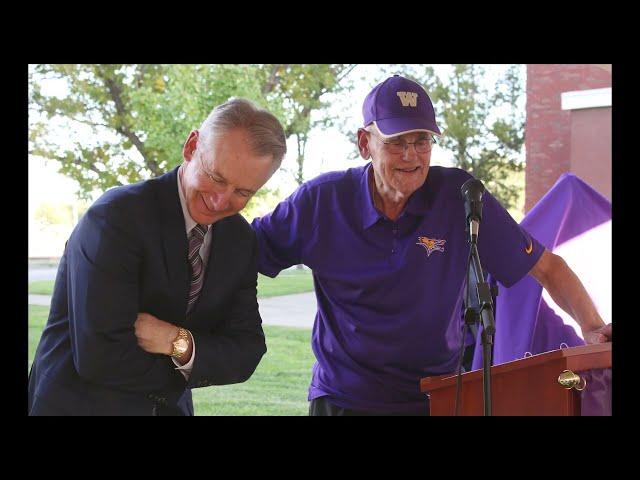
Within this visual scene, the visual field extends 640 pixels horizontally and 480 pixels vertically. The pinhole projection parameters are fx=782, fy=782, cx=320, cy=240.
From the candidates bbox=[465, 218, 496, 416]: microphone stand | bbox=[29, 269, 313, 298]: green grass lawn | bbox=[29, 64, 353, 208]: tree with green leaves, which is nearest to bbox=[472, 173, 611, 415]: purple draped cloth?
bbox=[465, 218, 496, 416]: microphone stand

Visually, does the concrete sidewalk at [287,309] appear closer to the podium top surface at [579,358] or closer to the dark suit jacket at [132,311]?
the dark suit jacket at [132,311]

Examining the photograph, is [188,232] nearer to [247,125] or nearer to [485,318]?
[247,125]

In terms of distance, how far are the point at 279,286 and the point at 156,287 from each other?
1100cm

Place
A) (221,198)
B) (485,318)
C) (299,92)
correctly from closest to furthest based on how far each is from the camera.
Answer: (485,318), (221,198), (299,92)

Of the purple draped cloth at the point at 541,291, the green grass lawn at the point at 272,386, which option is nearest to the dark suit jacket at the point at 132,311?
the purple draped cloth at the point at 541,291

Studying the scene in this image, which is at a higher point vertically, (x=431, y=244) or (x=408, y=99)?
(x=408, y=99)

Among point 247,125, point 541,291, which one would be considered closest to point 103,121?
point 541,291

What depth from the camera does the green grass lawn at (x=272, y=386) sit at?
7.96 meters

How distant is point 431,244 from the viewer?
8.82 feet
